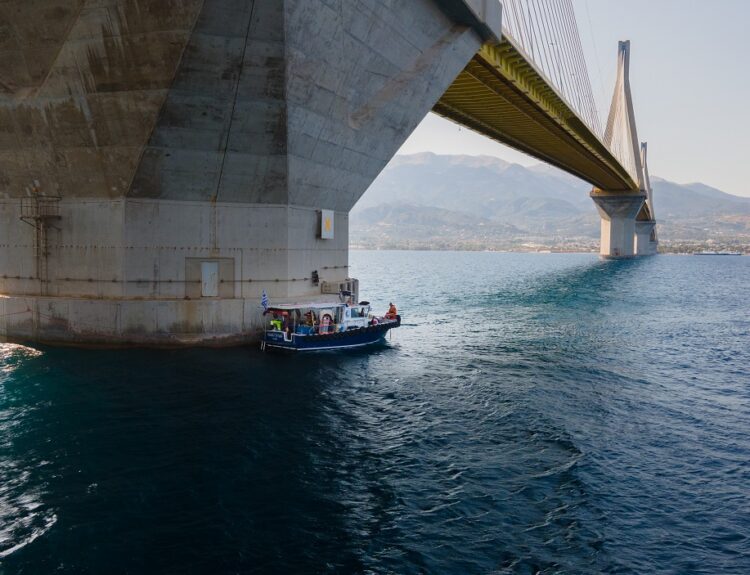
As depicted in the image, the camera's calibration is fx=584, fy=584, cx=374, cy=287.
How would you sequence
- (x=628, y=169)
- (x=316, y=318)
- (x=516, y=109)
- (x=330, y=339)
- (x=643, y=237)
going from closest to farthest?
(x=330, y=339), (x=316, y=318), (x=516, y=109), (x=628, y=169), (x=643, y=237)

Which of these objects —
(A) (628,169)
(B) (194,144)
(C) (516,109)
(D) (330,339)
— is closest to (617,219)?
(A) (628,169)

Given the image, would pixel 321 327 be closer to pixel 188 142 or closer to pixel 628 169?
pixel 188 142

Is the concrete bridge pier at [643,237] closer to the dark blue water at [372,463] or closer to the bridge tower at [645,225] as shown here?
the bridge tower at [645,225]

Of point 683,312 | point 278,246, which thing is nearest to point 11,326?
point 278,246

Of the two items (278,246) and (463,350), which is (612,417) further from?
(278,246)

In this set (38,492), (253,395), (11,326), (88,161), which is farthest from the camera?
(11,326)
